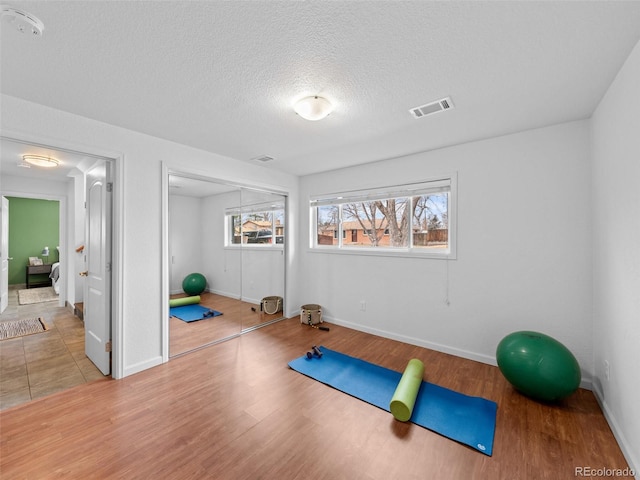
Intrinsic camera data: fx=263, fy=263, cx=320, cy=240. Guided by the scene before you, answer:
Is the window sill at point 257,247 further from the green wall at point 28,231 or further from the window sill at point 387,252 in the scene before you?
the green wall at point 28,231

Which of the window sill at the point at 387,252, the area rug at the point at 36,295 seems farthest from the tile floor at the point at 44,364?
the window sill at the point at 387,252

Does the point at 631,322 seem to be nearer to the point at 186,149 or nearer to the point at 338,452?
the point at 338,452

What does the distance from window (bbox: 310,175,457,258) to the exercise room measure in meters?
0.04

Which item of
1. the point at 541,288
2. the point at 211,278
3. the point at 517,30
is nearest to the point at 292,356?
the point at 211,278

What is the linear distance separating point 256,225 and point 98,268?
6.70 feet

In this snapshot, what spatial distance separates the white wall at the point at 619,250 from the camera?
1.56m

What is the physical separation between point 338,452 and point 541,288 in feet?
8.04

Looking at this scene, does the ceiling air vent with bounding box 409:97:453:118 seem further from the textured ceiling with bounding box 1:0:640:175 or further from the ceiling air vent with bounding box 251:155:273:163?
the ceiling air vent with bounding box 251:155:273:163

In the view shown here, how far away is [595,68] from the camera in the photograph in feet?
5.53

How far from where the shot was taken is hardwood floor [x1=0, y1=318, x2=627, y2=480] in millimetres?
1578

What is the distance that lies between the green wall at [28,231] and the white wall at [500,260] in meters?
8.08

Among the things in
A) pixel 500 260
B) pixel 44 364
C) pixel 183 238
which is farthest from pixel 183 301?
pixel 500 260

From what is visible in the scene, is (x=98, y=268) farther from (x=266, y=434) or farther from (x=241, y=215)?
(x=266, y=434)

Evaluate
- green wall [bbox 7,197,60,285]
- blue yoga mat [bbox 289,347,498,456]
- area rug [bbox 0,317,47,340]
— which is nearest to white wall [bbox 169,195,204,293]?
Answer: blue yoga mat [bbox 289,347,498,456]
